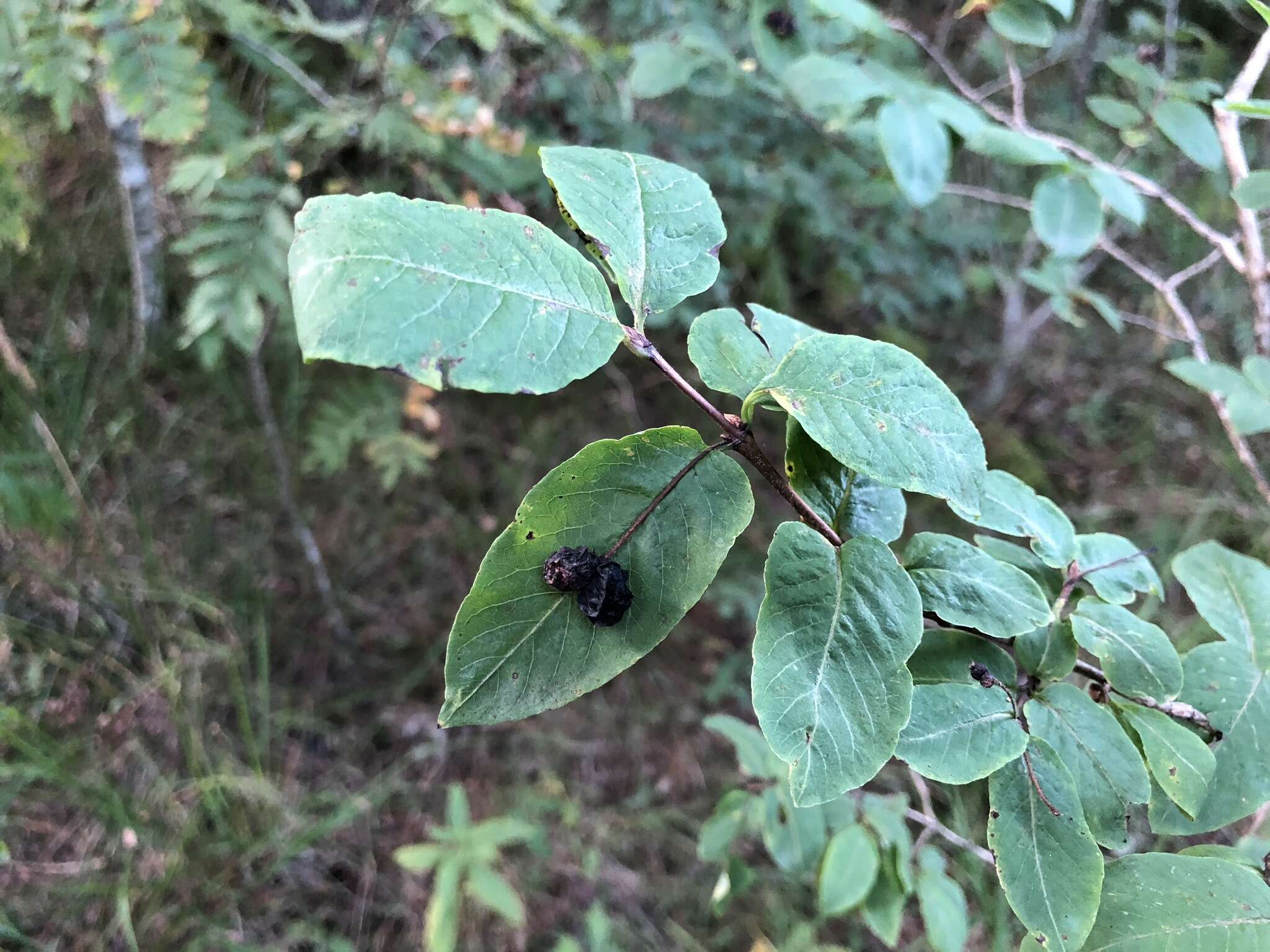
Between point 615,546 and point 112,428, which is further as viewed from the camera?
point 112,428

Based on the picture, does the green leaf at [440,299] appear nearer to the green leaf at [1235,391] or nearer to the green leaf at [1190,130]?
the green leaf at [1235,391]

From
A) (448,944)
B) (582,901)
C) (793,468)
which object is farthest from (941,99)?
(582,901)

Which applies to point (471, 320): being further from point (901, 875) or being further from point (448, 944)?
point (448, 944)

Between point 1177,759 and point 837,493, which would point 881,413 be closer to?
point 837,493

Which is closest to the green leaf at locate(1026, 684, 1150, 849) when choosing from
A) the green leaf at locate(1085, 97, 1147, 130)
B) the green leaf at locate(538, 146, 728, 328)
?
the green leaf at locate(538, 146, 728, 328)

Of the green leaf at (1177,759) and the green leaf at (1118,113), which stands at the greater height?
the green leaf at (1118,113)

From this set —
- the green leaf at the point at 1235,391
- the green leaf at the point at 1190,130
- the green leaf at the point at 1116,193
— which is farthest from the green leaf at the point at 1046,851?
the green leaf at the point at 1190,130
